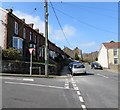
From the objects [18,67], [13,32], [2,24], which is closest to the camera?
[18,67]

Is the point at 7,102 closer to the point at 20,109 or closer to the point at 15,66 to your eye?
the point at 20,109

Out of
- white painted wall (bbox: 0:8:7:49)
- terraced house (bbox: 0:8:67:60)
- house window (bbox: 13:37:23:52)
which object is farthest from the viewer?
house window (bbox: 13:37:23:52)

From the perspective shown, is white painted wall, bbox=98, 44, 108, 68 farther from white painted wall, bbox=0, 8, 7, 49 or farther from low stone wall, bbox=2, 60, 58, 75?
low stone wall, bbox=2, 60, 58, 75

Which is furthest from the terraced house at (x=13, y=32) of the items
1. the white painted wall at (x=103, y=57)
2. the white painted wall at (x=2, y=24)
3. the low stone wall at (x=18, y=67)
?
the white painted wall at (x=103, y=57)

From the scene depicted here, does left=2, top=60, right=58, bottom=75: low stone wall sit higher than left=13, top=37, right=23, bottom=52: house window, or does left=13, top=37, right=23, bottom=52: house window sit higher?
left=13, top=37, right=23, bottom=52: house window

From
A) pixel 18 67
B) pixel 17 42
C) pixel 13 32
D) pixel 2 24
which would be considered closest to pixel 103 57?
pixel 17 42

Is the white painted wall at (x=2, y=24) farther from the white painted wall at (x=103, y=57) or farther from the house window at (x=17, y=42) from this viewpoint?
the white painted wall at (x=103, y=57)

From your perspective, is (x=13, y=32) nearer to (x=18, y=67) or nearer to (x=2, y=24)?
(x=2, y=24)

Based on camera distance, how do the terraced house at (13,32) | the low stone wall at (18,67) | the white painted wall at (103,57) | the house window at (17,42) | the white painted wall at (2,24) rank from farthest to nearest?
the white painted wall at (103,57), the house window at (17,42), the terraced house at (13,32), the white painted wall at (2,24), the low stone wall at (18,67)

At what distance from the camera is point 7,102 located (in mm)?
11430

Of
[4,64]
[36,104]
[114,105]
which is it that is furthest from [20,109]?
[4,64]

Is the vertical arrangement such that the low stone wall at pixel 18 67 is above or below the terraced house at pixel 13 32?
below

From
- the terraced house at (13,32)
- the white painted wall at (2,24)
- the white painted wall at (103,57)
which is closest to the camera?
the white painted wall at (2,24)

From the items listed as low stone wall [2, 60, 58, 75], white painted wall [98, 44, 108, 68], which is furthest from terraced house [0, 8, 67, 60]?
white painted wall [98, 44, 108, 68]
